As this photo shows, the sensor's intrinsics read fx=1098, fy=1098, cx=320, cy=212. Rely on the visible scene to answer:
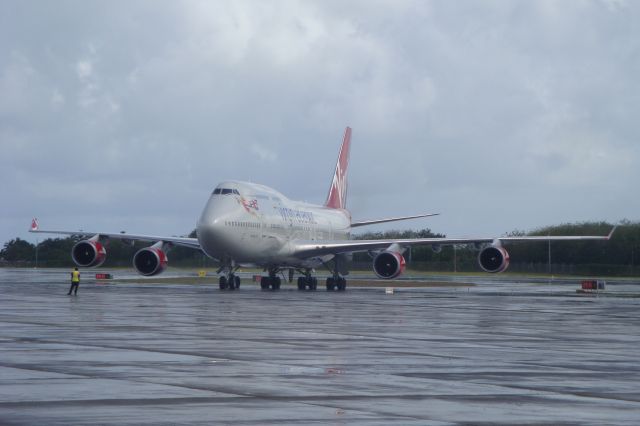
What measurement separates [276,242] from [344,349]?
115 ft

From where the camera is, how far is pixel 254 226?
2021 inches

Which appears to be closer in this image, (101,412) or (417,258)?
(101,412)

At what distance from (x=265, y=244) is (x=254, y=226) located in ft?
5.31

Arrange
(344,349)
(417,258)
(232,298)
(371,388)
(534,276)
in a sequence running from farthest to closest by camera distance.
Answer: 1. (417,258)
2. (534,276)
3. (232,298)
4. (344,349)
5. (371,388)

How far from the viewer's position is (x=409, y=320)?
1105 inches

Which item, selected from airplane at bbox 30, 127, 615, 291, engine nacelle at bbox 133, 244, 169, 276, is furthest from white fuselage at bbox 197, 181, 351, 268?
engine nacelle at bbox 133, 244, 169, 276

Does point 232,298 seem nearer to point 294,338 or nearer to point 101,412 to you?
point 294,338

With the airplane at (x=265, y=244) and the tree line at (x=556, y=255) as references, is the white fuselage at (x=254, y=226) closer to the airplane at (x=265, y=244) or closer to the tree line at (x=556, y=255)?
the airplane at (x=265, y=244)

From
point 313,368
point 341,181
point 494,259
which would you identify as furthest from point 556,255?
point 313,368

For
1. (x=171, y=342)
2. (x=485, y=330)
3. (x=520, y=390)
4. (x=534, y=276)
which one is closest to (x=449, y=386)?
(x=520, y=390)

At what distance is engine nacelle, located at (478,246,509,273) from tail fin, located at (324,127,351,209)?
17.5m

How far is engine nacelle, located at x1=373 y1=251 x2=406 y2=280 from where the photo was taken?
52375mm

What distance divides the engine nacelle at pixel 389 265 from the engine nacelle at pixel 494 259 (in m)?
3.96

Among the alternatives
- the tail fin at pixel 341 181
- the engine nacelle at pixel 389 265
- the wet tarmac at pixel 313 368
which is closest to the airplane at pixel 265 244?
the engine nacelle at pixel 389 265
